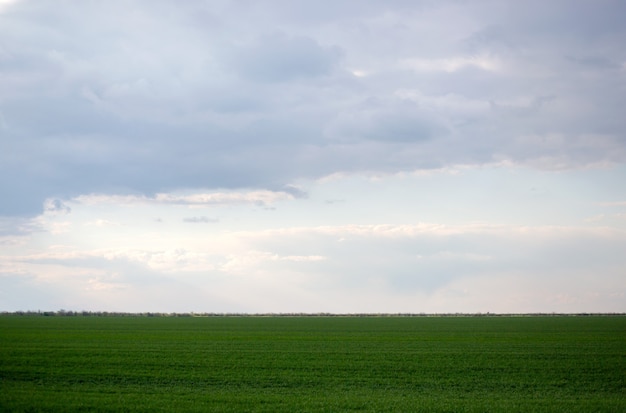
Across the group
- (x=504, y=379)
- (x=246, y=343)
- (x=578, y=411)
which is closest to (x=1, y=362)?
(x=246, y=343)

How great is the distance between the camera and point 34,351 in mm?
39125

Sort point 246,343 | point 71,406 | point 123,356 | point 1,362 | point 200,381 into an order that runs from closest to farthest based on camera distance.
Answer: point 71,406 < point 200,381 < point 1,362 < point 123,356 < point 246,343

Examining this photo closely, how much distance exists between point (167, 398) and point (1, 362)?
15018 millimetres

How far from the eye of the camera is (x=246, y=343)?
157ft

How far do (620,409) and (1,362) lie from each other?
3079 centimetres

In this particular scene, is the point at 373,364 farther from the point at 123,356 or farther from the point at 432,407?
the point at 123,356

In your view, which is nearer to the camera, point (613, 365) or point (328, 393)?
point (328, 393)

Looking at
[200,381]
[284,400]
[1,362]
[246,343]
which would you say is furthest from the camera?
[246,343]

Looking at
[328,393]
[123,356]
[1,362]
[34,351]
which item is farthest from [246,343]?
[328,393]

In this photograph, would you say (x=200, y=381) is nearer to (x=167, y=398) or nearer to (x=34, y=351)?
(x=167, y=398)

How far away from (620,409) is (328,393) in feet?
36.8

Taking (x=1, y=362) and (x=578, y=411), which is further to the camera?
(x=1, y=362)

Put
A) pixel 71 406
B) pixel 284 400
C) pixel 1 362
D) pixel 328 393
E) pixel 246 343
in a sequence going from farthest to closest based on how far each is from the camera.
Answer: pixel 246 343, pixel 1 362, pixel 328 393, pixel 284 400, pixel 71 406

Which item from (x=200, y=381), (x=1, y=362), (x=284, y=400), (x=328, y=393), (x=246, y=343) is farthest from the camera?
(x=246, y=343)
